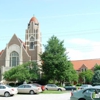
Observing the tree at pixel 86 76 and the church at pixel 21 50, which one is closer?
the church at pixel 21 50

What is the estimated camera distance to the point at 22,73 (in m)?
55.5

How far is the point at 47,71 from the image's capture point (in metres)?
56.9

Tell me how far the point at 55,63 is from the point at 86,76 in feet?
74.1

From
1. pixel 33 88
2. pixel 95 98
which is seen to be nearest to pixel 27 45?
pixel 33 88

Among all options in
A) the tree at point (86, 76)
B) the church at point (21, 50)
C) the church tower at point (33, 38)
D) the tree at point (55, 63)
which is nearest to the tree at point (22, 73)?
the tree at point (55, 63)

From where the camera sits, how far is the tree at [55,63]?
5550 cm

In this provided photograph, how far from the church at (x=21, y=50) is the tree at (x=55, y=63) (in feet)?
33.3

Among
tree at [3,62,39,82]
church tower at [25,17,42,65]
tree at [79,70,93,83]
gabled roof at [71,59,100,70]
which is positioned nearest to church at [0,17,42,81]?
church tower at [25,17,42,65]

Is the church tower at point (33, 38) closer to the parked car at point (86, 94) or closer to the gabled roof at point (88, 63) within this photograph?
the gabled roof at point (88, 63)

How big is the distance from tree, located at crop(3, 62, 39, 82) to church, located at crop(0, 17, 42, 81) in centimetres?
747

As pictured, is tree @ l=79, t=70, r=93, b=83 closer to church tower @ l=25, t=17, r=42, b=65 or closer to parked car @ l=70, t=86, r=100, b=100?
church tower @ l=25, t=17, r=42, b=65

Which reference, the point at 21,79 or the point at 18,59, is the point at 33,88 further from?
the point at 18,59

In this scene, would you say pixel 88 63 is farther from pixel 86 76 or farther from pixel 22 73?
pixel 22 73

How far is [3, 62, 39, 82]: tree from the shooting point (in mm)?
54928
